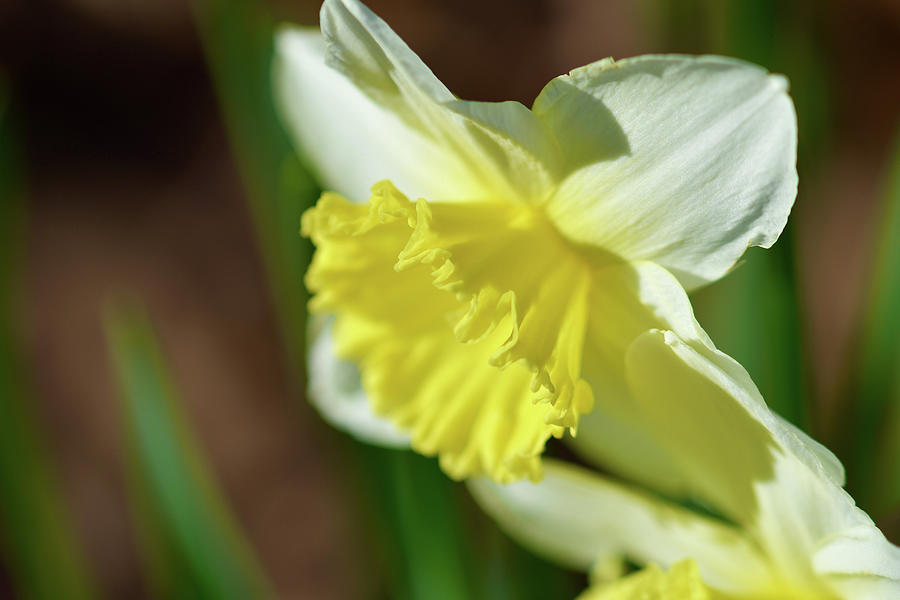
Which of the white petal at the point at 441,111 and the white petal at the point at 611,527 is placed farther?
the white petal at the point at 611,527

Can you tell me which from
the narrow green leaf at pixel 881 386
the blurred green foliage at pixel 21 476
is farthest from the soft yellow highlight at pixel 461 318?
the blurred green foliage at pixel 21 476

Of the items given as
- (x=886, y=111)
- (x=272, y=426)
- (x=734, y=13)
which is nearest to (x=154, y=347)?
(x=734, y=13)

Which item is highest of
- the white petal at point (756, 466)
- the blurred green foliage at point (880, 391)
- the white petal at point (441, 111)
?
the white petal at point (441, 111)

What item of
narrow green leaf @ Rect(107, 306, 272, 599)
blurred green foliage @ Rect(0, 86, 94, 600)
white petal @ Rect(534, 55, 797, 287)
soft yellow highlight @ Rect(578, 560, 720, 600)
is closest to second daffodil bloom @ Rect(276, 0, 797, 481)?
white petal @ Rect(534, 55, 797, 287)

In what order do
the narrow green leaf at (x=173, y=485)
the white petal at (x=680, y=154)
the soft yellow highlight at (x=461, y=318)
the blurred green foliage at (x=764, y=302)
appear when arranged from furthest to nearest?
the narrow green leaf at (x=173, y=485), the blurred green foliage at (x=764, y=302), the soft yellow highlight at (x=461, y=318), the white petal at (x=680, y=154)

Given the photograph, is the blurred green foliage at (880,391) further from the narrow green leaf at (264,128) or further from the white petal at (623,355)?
the narrow green leaf at (264,128)

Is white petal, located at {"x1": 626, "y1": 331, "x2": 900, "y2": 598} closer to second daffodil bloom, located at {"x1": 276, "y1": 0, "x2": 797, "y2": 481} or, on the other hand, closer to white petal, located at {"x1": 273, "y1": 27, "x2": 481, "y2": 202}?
second daffodil bloom, located at {"x1": 276, "y1": 0, "x2": 797, "y2": 481}
